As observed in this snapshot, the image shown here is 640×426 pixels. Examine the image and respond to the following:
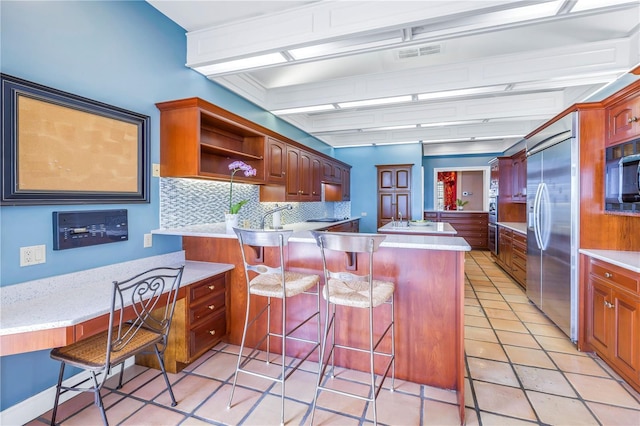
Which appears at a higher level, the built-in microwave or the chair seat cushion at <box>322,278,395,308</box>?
the built-in microwave

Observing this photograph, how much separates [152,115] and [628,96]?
12.4 feet

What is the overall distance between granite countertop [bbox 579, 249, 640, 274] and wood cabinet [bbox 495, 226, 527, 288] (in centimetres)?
170

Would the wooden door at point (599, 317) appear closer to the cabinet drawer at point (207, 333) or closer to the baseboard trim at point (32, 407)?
the cabinet drawer at point (207, 333)

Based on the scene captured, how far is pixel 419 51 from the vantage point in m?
3.24

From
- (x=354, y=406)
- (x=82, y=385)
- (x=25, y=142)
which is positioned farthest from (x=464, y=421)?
(x=25, y=142)

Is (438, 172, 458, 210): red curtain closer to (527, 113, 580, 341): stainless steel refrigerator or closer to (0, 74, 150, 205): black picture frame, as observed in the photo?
(527, 113, 580, 341): stainless steel refrigerator

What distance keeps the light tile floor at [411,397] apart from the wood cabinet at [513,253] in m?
1.76

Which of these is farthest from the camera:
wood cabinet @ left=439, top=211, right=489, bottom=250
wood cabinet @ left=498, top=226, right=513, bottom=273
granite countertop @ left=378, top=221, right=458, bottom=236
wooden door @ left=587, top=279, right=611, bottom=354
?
wood cabinet @ left=439, top=211, right=489, bottom=250

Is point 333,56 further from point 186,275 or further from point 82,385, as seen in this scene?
point 82,385

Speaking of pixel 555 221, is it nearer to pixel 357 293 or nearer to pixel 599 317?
pixel 599 317

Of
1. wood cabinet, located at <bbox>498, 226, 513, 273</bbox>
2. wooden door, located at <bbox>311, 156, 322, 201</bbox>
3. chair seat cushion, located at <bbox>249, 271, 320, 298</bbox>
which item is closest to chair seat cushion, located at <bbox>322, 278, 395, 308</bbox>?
chair seat cushion, located at <bbox>249, 271, 320, 298</bbox>

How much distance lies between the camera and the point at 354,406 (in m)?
1.88

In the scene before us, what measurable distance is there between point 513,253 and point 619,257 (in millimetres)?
2568

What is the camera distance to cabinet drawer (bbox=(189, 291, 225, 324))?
2256 mm
